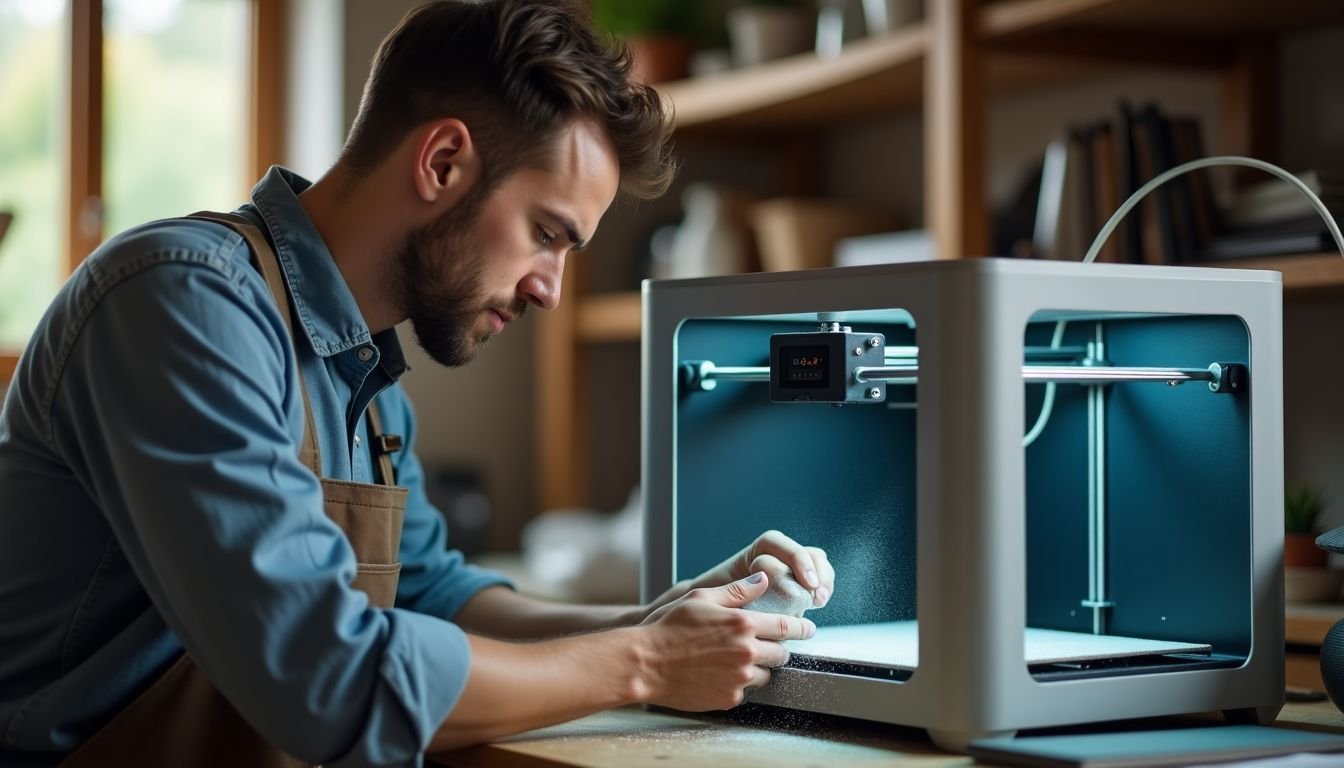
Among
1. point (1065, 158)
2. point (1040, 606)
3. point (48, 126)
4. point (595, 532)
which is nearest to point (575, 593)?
point (595, 532)

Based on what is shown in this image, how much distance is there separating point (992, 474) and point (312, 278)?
0.54 metres

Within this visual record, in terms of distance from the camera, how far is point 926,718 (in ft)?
3.36

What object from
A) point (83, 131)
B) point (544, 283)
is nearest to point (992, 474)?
point (544, 283)

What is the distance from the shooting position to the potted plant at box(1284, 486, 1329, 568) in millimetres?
1657

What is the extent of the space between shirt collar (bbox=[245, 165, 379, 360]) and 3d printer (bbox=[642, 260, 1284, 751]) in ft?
0.80

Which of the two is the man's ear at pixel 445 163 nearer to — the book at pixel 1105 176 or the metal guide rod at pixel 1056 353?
the metal guide rod at pixel 1056 353

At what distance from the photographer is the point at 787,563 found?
A: 1.16 m

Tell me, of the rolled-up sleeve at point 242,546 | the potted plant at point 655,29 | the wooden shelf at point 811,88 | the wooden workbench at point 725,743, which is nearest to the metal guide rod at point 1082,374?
the wooden workbench at point 725,743

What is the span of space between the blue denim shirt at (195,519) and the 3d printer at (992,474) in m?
0.29

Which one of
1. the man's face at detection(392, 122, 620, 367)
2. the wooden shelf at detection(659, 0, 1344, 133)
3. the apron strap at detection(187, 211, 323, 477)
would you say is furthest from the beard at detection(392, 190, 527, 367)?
the wooden shelf at detection(659, 0, 1344, 133)

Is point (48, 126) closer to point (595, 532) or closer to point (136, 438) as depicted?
point (595, 532)

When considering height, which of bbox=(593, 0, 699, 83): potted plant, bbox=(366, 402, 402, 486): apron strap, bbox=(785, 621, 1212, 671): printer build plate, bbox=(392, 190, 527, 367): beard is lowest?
bbox=(785, 621, 1212, 671): printer build plate

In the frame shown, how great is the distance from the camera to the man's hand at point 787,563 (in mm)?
1146

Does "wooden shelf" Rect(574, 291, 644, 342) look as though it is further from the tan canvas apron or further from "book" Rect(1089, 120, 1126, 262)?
the tan canvas apron
